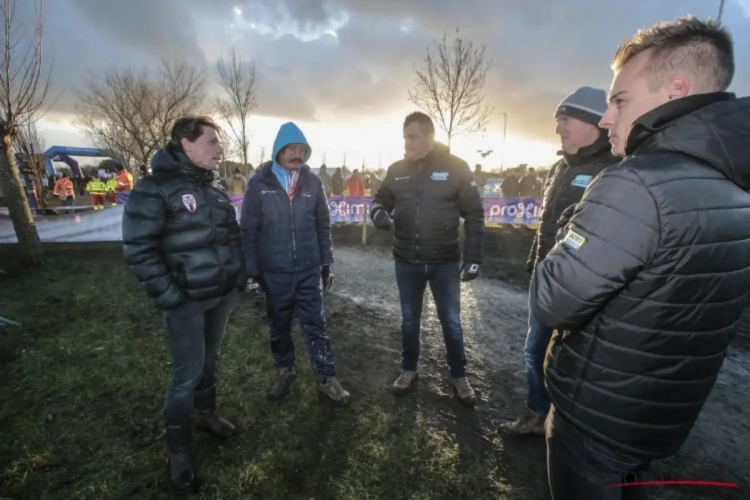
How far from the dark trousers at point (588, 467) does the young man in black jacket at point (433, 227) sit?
1.92 metres

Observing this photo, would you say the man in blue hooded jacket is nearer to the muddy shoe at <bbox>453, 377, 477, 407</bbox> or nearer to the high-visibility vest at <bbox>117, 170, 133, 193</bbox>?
the muddy shoe at <bbox>453, 377, 477, 407</bbox>

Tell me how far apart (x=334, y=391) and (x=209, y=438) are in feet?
3.50

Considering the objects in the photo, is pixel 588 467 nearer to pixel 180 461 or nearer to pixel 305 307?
pixel 180 461

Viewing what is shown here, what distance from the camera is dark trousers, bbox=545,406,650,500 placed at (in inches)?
54.7

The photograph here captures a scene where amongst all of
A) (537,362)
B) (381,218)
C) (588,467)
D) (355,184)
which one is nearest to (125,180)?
(355,184)

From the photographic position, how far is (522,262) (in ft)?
29.7

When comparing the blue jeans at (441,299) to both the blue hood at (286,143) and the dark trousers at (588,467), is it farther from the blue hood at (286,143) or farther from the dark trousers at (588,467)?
the dark trousers at (588,467)

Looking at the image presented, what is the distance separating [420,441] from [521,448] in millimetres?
775

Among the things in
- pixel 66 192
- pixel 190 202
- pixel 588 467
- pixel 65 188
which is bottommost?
pixel 588 467

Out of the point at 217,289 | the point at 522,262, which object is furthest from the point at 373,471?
the point at 522,262

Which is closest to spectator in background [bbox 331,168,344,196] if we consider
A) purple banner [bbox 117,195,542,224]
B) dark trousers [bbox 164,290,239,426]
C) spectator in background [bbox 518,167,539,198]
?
purple banner [bbox 117,195,542,224]

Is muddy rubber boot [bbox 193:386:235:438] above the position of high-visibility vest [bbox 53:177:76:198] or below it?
below

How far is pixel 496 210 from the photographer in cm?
1193

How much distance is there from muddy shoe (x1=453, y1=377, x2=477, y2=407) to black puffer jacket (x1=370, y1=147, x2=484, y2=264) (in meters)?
1.14
